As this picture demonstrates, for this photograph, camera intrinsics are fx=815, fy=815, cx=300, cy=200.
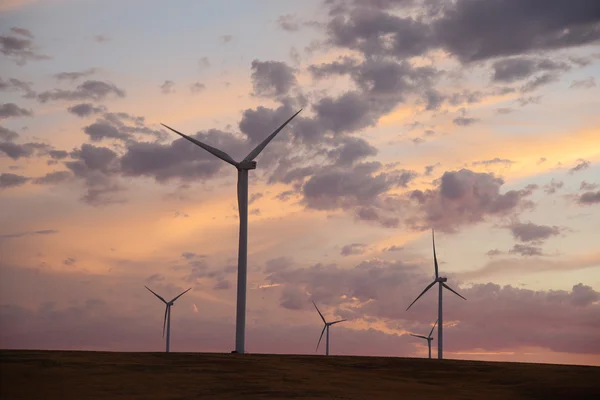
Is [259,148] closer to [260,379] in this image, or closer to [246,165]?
[246,165]

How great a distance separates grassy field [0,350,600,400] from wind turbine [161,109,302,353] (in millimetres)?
11904

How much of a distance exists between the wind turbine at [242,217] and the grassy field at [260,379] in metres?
11.9

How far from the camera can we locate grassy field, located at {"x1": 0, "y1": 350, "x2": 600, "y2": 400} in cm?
5281

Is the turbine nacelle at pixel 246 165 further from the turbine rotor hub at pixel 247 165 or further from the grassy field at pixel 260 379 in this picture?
the grassy field at pixel 260 379

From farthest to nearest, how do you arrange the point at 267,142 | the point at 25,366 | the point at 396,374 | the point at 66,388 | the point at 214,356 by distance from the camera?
the point at 267,142 < the point at 214,356 < the point at 396,374 < the point at 25,366 < the point at 66,388

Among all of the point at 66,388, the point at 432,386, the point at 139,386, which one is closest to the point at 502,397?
the point at 432,386

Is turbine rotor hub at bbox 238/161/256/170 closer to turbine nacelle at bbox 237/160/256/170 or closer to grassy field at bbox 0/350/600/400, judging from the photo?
turbine nacelle at bbox 237/160/256/170

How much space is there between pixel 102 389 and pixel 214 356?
26262 millimetres

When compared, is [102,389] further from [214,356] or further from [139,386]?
[214,356]

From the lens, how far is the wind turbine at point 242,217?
9069 centimetres

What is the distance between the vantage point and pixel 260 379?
60.4 metres

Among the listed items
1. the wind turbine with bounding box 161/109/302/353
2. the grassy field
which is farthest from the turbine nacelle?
the grassy field

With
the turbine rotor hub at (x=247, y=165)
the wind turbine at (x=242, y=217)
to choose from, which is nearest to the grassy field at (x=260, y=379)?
the wind turbine at (x=242, y=217)

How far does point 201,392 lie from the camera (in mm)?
53375
